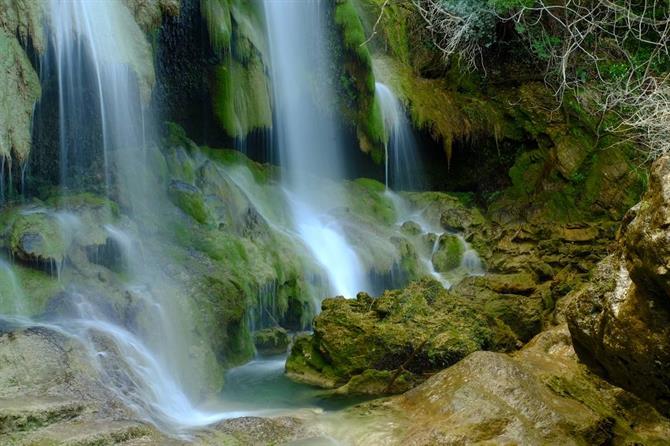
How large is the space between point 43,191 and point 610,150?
10.1 meters

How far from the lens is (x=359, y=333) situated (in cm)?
752

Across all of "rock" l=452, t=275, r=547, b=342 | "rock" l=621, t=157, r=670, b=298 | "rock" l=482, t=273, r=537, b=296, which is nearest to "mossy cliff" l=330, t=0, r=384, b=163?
"rock" l=482, t=273, r=537, b=296

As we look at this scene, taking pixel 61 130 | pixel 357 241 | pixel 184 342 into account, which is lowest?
pixel 184 342

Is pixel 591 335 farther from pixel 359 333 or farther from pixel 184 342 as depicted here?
pixel 184 342

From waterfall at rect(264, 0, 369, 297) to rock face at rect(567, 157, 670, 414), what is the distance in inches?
301

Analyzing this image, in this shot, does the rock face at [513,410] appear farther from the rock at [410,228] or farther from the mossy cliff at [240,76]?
the mossy cliff at [240,76]

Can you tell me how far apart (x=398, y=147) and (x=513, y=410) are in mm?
9048

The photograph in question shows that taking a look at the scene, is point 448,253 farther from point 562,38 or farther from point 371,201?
point 562,38

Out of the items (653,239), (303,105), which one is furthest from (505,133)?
(653,239)

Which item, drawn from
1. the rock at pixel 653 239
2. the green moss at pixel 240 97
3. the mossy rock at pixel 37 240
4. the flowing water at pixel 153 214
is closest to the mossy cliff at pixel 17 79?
the flowing water at pixel 153 214

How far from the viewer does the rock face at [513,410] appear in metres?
4.93

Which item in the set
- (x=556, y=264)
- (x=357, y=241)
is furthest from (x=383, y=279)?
(x=556, y=264)

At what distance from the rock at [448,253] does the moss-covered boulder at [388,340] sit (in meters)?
3.42

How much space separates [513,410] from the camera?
5098 millimetres
